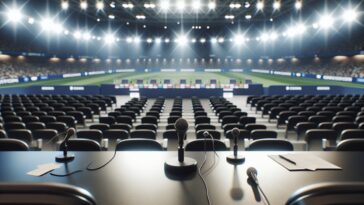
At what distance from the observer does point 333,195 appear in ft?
5.85

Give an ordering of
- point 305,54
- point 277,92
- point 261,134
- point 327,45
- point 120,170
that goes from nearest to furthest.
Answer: point 120,170 < point 261,134 < point 277,92 < point 327,45 < point 305,54

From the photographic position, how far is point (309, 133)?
24.7 ft

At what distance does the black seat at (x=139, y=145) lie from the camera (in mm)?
5258

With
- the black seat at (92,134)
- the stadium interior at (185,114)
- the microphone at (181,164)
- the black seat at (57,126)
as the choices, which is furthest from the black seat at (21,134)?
the microphone at (181,164)

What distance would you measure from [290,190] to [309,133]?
16.8ft

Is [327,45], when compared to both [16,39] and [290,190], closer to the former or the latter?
[16,39]

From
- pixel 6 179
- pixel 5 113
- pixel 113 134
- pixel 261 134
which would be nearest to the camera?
pixel 6 179

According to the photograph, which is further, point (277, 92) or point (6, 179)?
point (277, 92)

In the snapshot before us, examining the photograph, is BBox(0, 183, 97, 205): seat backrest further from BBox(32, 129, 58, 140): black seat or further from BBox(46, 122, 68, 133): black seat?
BBox(46, 122, 68, 133): black seat

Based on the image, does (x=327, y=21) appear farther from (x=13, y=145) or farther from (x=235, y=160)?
(x=13, y=145)

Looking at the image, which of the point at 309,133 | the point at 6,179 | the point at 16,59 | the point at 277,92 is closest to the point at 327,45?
the point at 277,92

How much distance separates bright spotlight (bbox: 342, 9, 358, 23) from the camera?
108ft

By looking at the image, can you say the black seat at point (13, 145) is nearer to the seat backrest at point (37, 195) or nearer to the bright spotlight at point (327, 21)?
the seat backrest at point (37, 195)

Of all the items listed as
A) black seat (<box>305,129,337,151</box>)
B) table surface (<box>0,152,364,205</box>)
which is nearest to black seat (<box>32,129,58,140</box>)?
Result: table surface (<box>0,152,364,205</box>)
